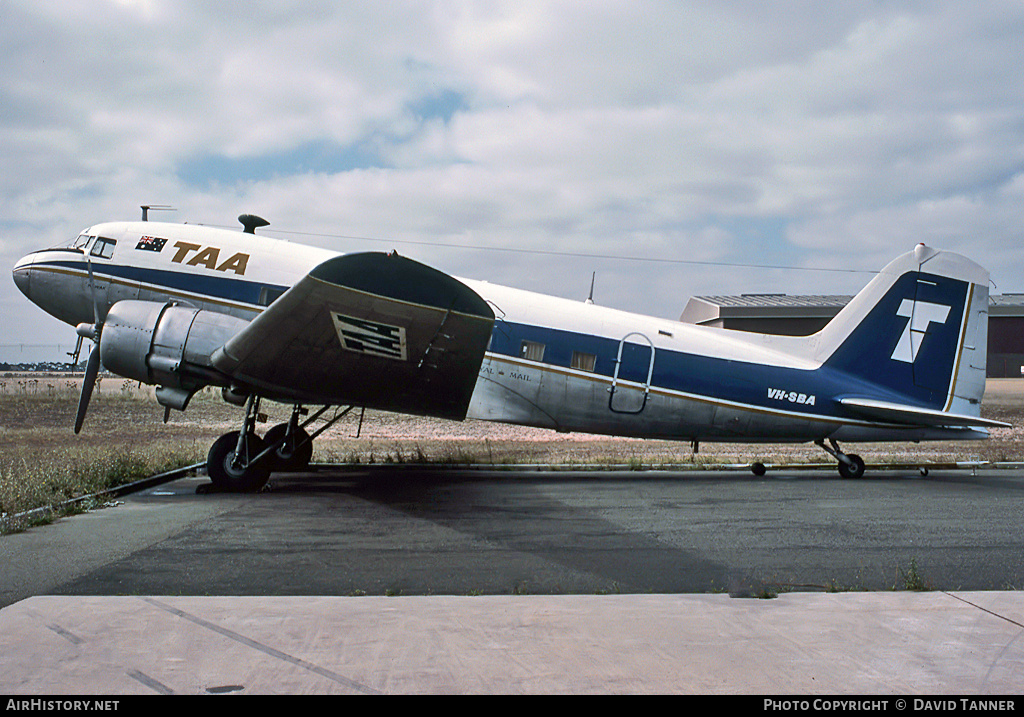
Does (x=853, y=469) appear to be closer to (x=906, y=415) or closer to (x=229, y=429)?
(x=906, y=415)

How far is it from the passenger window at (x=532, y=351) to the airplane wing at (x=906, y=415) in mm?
5485

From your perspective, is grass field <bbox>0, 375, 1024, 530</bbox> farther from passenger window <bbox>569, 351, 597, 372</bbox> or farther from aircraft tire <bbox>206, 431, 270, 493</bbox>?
passenger window <bbox>569, 351, 597, 372</bbox>

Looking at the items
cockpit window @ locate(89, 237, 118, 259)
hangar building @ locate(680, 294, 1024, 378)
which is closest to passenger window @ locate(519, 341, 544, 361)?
cockpit window @ locate(89, 237, 118, 259)

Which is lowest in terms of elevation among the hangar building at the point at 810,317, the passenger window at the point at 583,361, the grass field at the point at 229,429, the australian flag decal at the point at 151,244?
the grass field at the point at 229,429

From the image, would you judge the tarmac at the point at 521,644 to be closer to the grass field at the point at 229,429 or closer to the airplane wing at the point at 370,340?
the airplane wing at the point at 370,340

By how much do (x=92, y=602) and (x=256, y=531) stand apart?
2.85 m

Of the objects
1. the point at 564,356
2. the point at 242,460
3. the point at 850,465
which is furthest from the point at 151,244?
the point at 850,465

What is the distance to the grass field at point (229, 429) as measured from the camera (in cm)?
1099

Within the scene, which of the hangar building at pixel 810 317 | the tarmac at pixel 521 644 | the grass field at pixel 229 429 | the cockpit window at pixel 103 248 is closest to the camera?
the tarmac at pixel 521 644

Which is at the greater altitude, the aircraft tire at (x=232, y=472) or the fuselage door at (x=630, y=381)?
the fuselage door at (x=630, y=381)

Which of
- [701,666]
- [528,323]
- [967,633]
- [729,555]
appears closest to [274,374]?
[528,323]

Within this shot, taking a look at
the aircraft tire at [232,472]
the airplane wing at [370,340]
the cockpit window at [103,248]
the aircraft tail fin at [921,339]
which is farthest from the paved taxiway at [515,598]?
the cockpit window at [103,248]

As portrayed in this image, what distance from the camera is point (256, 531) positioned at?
7.45 metres
